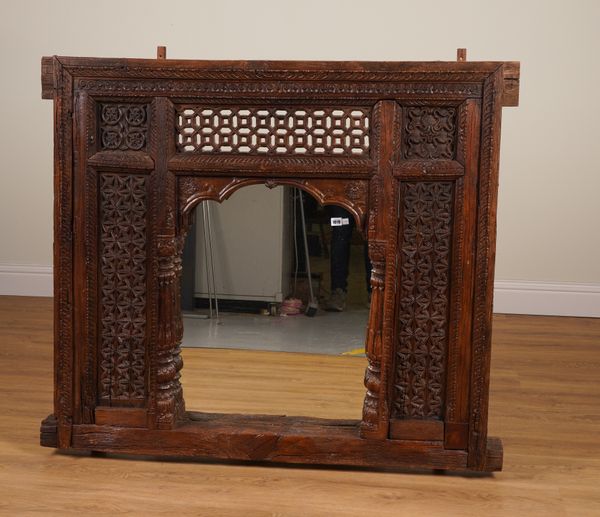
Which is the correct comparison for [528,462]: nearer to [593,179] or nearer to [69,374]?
[69,374]

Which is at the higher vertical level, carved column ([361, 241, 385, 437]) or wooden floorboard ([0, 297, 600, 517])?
carved column ([361, 241, 385, 437])

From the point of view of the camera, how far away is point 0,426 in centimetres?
361

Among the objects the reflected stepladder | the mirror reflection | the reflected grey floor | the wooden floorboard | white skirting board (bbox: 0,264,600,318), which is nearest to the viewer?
the wooden floorboard

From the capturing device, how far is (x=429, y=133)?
307 cm

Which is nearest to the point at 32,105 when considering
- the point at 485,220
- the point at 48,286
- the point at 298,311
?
the point at 48,286

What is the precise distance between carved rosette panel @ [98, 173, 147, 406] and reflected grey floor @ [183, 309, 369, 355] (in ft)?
5.87

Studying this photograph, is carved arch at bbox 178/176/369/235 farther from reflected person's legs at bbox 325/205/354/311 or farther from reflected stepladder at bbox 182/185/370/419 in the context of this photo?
reflected person's legs at bbox 325/205/354/311

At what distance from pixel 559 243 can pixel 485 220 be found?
11.2 feet

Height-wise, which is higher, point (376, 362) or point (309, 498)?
point (376, 362)

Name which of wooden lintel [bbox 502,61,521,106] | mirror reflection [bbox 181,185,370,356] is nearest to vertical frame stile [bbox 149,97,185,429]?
wooden lintel [bbox 502,61,521,106]

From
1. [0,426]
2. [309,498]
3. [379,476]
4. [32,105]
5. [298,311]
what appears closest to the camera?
[309,498]

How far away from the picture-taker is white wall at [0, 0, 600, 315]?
20.0ft

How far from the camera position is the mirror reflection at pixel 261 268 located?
576 cm

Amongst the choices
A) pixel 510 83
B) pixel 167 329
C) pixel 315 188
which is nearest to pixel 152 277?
pixel 167 329
